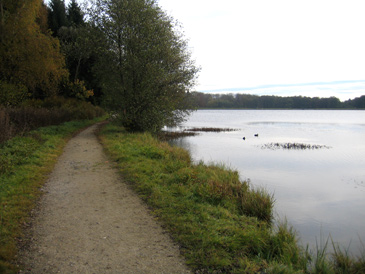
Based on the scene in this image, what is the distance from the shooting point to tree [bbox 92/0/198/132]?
17016 mm

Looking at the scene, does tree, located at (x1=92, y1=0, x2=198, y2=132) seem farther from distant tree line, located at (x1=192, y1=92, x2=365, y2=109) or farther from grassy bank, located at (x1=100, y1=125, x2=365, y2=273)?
distant tree line, located at (x1=192, y1=92, x2=365, y2=109)

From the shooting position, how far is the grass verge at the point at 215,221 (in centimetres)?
416

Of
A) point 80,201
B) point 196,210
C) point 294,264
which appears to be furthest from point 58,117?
point 294,264

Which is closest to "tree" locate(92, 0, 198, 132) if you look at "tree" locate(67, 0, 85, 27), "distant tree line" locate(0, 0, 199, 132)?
"distant tree line" locate(0, 0, 199, 132)

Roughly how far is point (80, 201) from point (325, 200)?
27.1 feet

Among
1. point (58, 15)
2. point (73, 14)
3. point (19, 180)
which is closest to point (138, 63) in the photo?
point (19, 180)

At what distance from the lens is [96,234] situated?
470 cm

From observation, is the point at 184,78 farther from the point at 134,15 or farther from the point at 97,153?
the point at 97,153

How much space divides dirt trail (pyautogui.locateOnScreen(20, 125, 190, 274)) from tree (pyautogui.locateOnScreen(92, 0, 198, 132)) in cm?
1012

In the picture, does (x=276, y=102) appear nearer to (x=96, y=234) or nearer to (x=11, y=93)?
(x=11, y=93)

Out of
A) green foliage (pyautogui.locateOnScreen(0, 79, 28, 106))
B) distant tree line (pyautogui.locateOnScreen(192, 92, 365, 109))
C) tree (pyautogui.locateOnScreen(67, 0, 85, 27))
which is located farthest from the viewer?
distant tree line (pyautogui.locateOnScreen(192, 92, 365, 109))

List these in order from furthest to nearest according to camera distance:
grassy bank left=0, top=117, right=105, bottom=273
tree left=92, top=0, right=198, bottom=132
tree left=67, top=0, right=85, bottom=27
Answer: tree left=67, top=0, right=85, bottom=27 < tree left=92, top=0, right=198, bottom=132 < grassy bank left=0, top=117, right=105, bottom=273

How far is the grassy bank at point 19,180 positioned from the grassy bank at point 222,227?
91.5 inches

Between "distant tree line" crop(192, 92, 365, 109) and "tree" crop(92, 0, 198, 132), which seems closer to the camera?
"tree" crop(92, 0, 198, 132)
